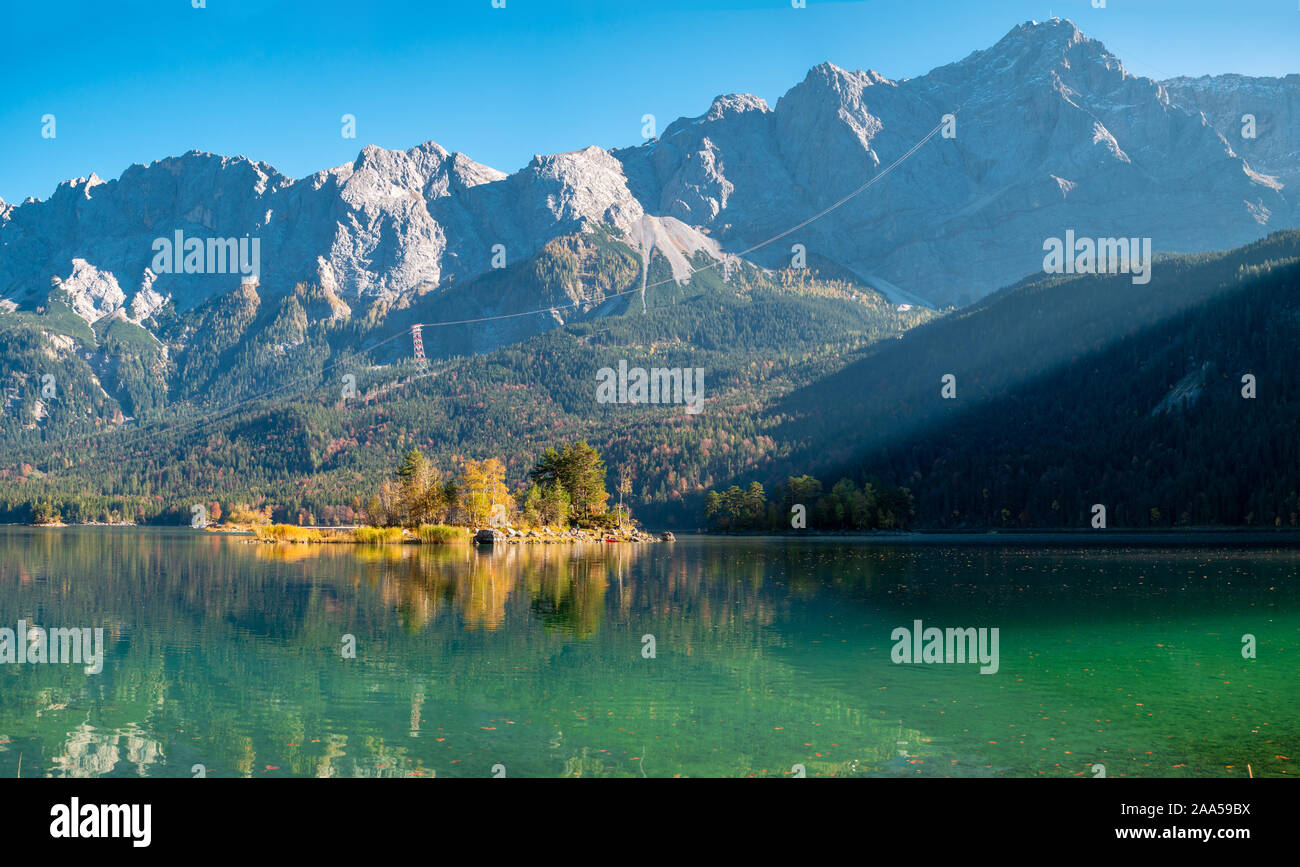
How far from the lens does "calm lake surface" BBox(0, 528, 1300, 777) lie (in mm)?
22062

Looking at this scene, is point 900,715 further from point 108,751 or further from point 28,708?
point 28,708

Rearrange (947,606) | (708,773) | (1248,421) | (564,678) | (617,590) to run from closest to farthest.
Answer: (708,773) → (564,678) → (947,606) → (617,590) → (1248,421)

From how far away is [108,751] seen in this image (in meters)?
22.4

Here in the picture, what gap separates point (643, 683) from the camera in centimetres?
3053

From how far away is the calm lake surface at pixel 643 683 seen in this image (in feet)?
72.4

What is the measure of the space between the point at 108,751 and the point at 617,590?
39.6m

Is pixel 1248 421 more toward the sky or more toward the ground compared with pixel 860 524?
more toward the sky
